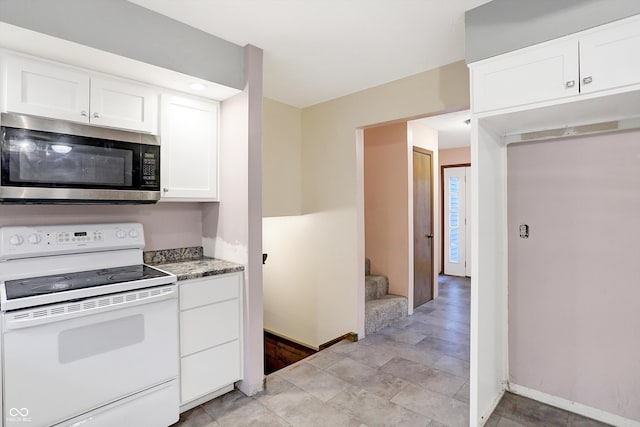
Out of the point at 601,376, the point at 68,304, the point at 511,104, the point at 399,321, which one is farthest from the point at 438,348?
the point at 68,304

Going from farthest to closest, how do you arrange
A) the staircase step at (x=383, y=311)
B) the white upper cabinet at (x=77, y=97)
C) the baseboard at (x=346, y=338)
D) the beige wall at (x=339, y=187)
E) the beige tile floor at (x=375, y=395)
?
1. the staircase step at (x=383, y=311)
2. the baseboard at (x=346, y=338)
3. the beige wall at (x=339, y=187)
4. the beige tile floor at (x=375, y=395)
5. the white upper cabinet at (x=77, y=97)

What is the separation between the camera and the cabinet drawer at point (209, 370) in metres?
2.12

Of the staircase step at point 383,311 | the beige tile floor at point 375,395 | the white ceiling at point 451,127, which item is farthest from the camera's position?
the white ceiling at point 451,127

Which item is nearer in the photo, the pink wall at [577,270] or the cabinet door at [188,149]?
the pink wall at [577,270]

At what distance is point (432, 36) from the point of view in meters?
2.23

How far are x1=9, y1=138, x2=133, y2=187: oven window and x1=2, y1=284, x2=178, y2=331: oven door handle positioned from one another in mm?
683

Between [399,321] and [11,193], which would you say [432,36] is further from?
[399,321]

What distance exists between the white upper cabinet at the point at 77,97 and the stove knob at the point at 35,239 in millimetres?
693

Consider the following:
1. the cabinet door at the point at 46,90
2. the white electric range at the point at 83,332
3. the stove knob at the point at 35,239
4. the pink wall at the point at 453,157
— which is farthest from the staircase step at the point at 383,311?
the cabinet door at the point at 46,90

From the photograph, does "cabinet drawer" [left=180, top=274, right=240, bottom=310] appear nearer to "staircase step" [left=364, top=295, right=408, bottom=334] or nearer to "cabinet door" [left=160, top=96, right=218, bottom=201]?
"cabinet door" [left=160, top=96, right=218, bottom=201]

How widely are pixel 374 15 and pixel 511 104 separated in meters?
0.96

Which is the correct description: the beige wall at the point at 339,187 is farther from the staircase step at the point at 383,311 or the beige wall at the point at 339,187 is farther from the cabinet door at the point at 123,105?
the cabinet door at the point at 123,105

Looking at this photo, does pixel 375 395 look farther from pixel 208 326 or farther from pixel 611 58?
pixel 611 58

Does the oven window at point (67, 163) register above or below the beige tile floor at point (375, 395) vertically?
above
